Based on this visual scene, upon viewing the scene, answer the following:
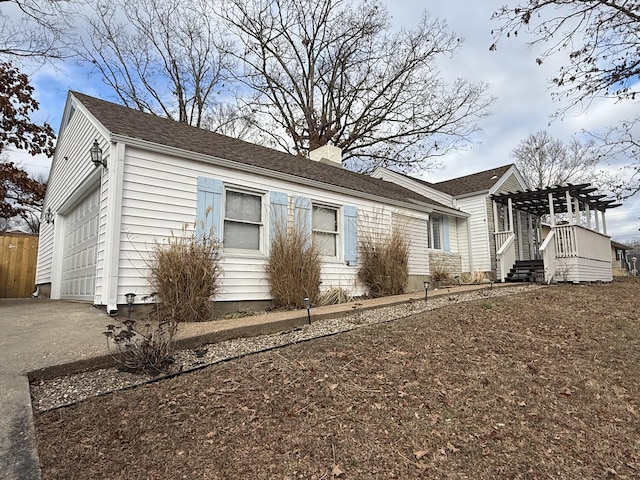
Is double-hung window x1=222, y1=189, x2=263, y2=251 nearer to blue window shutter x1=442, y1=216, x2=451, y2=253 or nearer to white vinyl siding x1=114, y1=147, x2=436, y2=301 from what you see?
white vinyl siding x1=114, y1=147, x2=436, y2=301

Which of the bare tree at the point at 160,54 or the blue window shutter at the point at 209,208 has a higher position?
the bare tree at the point at 160,54

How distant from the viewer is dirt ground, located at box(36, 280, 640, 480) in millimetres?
2129

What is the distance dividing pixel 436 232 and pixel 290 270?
7241mm

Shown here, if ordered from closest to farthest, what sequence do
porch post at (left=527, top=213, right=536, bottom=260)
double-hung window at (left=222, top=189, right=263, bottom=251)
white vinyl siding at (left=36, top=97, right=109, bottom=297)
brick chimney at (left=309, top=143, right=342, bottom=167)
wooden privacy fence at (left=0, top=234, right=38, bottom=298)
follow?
double-hung window at (left=222, top=189, right=263, bottom=251), white vinyl siding at (left=36, top=97, right=109, bottom=297), wooden privacy fence at (left=0, top=234, right=38, bottom=298), brick chimney at (left=309, top=143, right=342, bottom=167), porch post at (left=527, top=213, right=536, bottom=260)

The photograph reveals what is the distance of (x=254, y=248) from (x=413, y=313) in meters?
3.07

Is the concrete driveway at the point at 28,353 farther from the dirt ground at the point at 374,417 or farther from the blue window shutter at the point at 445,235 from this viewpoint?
the blue window shutter at the point at 445,235

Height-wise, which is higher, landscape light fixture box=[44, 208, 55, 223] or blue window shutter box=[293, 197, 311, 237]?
landscape light fixture box=[44, 208, 55, 223]

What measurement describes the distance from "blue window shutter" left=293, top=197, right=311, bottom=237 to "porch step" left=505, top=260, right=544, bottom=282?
712cm

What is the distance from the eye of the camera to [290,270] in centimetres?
659

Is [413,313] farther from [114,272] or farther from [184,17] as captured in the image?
[184,17]

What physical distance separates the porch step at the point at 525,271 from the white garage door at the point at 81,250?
35.7 feet

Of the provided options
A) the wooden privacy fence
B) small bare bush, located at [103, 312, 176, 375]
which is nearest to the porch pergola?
small bare bush, located at [103, 312, 176, 375]

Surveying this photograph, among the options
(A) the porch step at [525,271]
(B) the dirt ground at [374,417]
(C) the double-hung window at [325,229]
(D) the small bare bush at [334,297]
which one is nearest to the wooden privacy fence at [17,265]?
(C) the double-hung window at [325,229]

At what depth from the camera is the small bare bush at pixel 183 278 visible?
521cm
